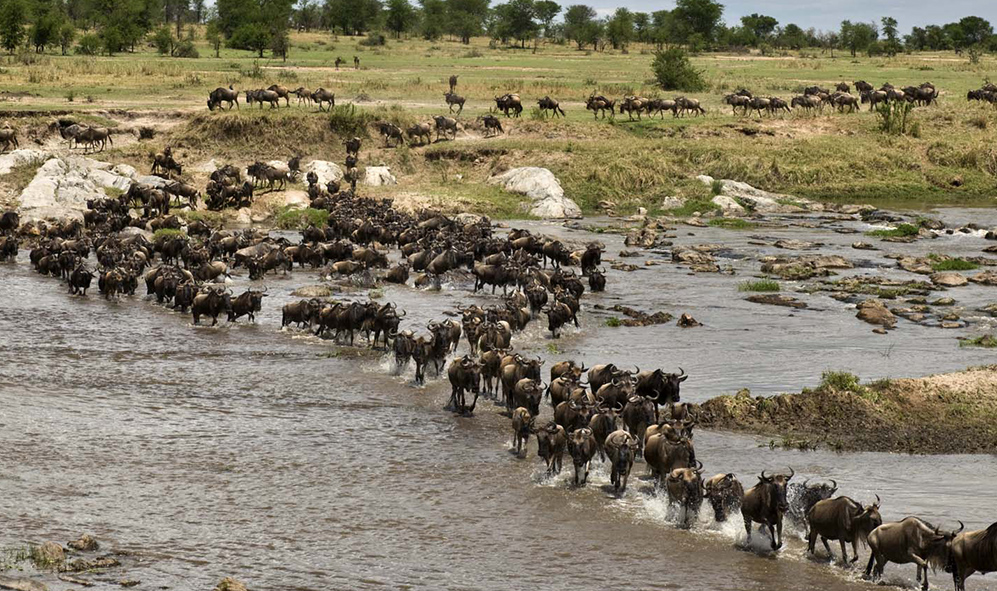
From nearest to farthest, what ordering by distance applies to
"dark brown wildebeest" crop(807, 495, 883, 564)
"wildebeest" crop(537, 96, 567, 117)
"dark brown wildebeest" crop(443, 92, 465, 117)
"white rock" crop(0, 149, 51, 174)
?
"dark brown wildebeest" crop(807, 495, 883, 564) < "white rock" crop(0, 149, 51, 174) < "dark brown wildebeest" crop(443, 92, 465, 117) < "wildebeest" crop(537, 96, 567, 117)

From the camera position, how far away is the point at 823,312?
27.1m

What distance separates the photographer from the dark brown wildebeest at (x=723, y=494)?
45.6 feet

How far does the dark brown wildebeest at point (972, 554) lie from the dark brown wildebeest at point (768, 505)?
195 centimetres

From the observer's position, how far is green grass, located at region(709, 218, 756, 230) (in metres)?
41.0

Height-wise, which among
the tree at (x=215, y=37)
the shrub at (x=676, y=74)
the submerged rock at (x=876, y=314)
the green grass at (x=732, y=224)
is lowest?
the submerged rock at (x=876, y=314)

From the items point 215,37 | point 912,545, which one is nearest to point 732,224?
point 912,545

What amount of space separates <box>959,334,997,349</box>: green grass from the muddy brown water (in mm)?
320

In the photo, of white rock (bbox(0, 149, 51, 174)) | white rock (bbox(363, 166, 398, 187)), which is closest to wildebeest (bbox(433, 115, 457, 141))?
→ white rock (bbox(363, 166, 398, 187))

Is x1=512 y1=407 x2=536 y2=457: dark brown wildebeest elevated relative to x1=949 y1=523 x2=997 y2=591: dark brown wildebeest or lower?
lower

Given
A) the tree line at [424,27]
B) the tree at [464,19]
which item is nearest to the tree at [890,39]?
the tree line at [424,27]

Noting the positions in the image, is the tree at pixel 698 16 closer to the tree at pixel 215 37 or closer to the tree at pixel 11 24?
the tree at pixel 215 37

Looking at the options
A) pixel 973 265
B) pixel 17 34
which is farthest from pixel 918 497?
pixel 17 34

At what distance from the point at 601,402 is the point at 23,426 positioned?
352 inches

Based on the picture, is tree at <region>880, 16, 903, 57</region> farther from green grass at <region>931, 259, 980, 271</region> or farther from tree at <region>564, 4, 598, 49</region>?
green grass at <region>931, 259, 980, 271</region>
